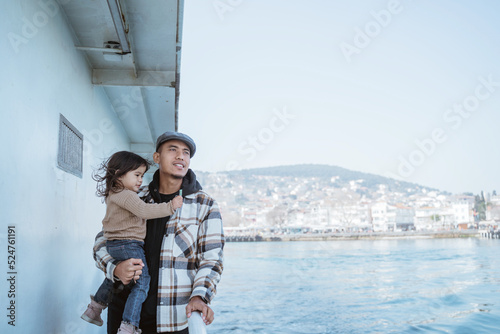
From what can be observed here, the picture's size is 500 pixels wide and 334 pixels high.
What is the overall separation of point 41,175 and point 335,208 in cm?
13039

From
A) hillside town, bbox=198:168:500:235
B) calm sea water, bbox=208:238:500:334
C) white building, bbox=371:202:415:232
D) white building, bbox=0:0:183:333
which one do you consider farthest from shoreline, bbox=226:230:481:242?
white building, bbox=0:0:183:333

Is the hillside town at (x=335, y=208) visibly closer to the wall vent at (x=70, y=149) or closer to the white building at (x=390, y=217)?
the white building at (x=390, y=217)

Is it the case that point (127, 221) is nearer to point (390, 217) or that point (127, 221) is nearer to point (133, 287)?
point (133, 287)

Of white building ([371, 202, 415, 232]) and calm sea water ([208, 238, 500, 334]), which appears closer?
calm sea water ([208, 238, 500, 334])

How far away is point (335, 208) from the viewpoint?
12912 centimetres

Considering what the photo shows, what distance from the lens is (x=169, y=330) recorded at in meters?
1.95

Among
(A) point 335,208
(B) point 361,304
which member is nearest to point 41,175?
(B) point 361,304

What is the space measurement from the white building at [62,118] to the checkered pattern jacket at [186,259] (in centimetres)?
47

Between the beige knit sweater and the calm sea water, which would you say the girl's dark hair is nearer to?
the beige knit sweater

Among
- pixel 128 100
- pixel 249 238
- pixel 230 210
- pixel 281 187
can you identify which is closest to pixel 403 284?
pixel 128 100

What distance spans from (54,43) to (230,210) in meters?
147

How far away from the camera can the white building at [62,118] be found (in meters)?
2.00

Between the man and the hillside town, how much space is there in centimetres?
9167

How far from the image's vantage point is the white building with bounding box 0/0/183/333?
2004mm
